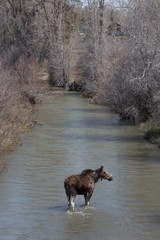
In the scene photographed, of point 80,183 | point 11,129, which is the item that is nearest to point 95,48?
point 11,129

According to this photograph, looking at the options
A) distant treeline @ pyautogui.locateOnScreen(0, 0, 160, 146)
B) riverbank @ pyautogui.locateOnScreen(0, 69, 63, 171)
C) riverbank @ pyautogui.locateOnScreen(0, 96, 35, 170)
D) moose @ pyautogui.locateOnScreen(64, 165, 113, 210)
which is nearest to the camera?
moose @ pyautogui.locateOnScreen(64, 165, 113, 210)

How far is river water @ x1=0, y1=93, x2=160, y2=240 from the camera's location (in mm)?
10742

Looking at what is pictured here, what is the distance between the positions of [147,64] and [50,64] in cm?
2547

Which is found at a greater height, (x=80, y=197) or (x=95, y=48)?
(x=95, y=48)

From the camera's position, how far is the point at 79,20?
51.8 meters

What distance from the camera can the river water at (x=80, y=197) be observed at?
1074cm

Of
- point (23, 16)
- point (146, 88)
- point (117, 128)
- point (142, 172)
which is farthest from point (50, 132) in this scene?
point (23, 16)

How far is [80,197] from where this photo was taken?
43.1ft

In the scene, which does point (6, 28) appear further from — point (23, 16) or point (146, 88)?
point (146, 88)

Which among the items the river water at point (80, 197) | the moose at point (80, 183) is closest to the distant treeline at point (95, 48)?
the river water at point (80, 197)

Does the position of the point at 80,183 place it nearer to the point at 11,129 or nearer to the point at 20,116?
the point at 11,129

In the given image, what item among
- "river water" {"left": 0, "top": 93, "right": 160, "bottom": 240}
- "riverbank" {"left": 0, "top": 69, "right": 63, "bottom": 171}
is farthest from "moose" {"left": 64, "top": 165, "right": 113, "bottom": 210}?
"riverbank" {"left": 0, "top": 69, "right": 63, "bottom": 171}

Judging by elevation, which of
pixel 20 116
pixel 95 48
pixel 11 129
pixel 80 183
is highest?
pixel 95 48

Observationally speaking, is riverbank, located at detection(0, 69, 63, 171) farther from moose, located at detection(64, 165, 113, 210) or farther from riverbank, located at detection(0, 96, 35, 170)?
moose, located at detection(64, 165, 113, 210)
